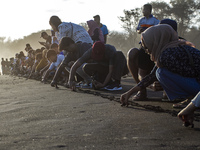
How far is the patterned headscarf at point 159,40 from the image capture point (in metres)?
3.29

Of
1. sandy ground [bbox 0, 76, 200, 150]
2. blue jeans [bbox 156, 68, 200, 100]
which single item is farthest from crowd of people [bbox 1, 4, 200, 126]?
sandy ground [bbox 0, 76, 200, 150]

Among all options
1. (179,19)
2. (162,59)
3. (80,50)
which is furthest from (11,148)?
(179,19)

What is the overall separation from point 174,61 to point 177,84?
0.87ft

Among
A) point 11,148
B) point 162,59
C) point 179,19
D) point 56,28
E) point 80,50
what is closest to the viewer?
point 11,148

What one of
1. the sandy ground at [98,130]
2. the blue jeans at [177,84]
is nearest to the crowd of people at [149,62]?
the blue jeans at [177,84]

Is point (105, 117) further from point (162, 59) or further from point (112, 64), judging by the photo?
point (112, 64)

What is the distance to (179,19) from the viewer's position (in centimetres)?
4441

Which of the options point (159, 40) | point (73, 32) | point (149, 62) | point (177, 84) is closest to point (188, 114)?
point (177, 84)

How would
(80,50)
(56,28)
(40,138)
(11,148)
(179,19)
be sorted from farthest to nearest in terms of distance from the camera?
(179,19), (56,28), (80,50), (40,138), (11,148)

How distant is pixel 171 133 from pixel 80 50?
4814mm

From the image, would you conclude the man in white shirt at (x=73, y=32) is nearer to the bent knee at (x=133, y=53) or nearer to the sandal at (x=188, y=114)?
the bent knee at (x=133, y=53)

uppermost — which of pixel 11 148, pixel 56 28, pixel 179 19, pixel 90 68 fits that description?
pixel 179 19

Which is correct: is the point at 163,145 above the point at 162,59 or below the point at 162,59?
below

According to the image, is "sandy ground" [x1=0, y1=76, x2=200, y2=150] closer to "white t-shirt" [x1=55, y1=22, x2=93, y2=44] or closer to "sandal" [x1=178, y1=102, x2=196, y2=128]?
"sandal" [x1=178, y1=102, x2=196, y2=128]
